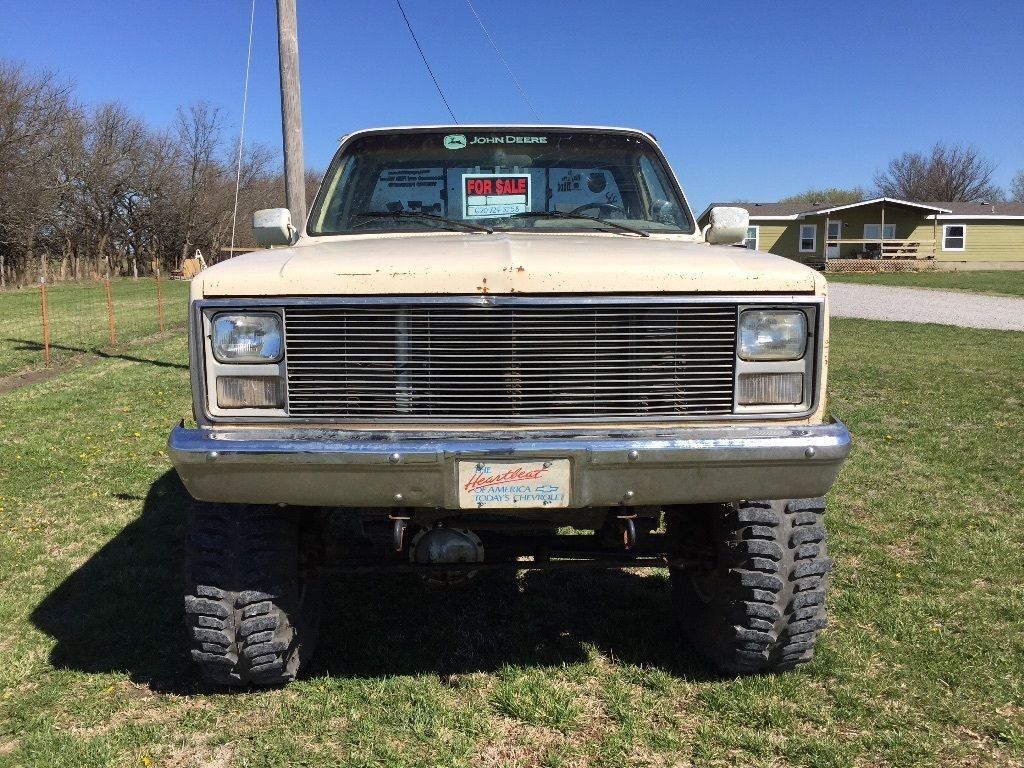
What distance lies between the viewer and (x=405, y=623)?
3.76 m

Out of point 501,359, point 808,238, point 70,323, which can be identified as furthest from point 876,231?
point 501,359

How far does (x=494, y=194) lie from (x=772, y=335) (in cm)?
164

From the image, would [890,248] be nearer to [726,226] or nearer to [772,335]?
[726,226]

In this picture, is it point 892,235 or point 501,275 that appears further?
point 892,235

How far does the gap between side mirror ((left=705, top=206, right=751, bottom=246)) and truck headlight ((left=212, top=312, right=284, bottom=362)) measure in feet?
6.29

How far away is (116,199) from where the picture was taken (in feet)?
158

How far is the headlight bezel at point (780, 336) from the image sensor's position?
2646mm

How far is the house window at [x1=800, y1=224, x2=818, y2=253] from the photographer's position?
39812mm

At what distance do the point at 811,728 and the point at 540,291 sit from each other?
176 cm

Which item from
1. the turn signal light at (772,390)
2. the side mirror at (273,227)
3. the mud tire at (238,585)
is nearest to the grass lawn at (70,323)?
the side mirror at (273,227)

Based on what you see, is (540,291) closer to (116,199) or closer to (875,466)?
(875,466)

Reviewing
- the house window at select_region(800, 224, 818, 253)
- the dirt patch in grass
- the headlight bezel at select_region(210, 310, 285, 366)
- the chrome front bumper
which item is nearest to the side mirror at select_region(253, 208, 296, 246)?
the headlight bezel at select_region(210, 310, 285, 366)

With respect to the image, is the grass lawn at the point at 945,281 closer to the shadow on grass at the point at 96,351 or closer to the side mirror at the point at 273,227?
the shadow on grass at the point at 96,351

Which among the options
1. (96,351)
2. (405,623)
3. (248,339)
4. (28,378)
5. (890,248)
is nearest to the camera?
(248,339)
